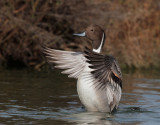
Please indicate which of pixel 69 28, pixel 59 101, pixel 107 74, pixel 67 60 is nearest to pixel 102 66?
pixel 107 74

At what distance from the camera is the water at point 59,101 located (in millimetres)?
4727

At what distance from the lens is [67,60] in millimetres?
5129

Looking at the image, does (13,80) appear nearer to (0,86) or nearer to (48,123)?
(0,86)

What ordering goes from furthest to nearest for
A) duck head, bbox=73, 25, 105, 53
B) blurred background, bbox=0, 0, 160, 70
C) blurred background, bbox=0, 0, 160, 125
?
blurred background, bbox=0, 0, 160, 70, blurred background, bbox=0, 0, 160, 125, duck head, bbox=73, 25, 105, 53

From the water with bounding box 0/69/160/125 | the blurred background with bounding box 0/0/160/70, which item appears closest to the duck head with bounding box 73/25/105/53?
the water with bounding box 0/69/160/125

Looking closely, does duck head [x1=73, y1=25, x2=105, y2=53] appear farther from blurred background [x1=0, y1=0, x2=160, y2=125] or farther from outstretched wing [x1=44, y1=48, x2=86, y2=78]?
blurred background [x1=0, y1=0, x2=160, y2=125]

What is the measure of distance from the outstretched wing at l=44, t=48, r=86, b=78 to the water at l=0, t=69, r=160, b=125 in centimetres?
56

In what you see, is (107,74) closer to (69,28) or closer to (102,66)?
(102,66)

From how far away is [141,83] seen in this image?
8109mm

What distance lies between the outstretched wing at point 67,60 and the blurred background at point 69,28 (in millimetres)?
3640

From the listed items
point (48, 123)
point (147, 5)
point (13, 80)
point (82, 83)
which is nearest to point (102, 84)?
point (82, 83)

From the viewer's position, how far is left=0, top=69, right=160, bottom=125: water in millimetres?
4727

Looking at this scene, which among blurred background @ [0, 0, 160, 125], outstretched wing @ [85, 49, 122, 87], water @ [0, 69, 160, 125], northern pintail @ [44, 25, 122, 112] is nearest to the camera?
outstretched wing @ [85, 49, 122, 87]

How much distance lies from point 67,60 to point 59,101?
1.07 meters
